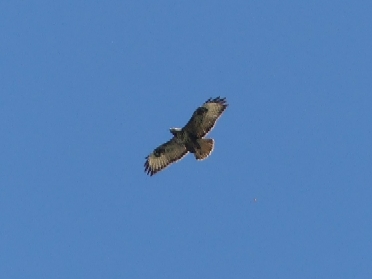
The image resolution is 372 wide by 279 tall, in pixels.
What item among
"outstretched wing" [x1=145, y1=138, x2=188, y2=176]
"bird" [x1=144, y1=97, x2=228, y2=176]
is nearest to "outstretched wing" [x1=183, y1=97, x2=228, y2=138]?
"bird" [x1=144, y1=97, x2=228, y2=176]

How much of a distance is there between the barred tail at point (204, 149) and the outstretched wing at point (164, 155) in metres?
0.55

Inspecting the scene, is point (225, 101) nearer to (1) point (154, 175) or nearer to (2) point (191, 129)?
(2) point (191, 129)

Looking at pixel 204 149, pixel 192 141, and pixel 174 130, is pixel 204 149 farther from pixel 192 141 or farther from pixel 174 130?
pixel 174 130

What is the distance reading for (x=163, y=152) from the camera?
71.1 feet

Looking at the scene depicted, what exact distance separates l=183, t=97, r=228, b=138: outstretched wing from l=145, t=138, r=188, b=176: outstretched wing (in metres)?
0.86

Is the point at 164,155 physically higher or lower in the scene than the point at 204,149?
higher

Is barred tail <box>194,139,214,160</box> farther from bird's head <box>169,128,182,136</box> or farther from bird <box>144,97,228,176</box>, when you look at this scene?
bird's head <box>169,128,182,136</box>

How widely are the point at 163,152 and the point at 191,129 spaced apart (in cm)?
141

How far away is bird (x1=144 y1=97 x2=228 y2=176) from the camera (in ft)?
66.8

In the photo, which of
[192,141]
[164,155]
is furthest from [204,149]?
[164,155]

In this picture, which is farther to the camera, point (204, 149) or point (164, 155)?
point (164, 155)

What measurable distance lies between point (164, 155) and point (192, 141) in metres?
1.25

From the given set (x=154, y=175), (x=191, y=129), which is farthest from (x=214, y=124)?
(x=154, y=175)

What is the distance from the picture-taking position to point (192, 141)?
20.8 meters
